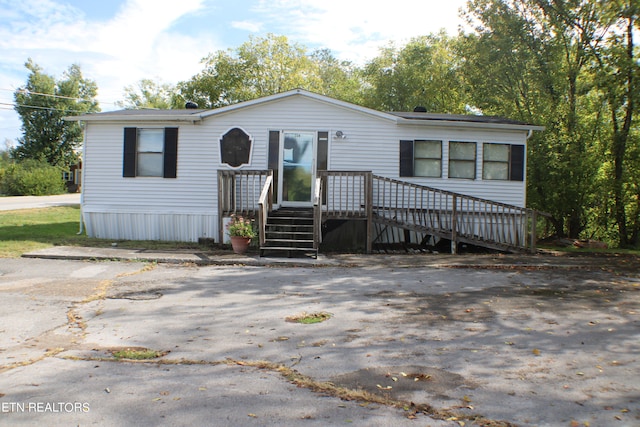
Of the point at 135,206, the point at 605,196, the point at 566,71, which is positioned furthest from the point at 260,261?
the point at 566,71

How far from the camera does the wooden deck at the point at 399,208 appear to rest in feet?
41.1

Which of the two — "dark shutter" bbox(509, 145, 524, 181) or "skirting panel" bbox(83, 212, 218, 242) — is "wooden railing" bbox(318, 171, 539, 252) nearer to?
"dark shutter" bbox(509, 145, 524, 181)

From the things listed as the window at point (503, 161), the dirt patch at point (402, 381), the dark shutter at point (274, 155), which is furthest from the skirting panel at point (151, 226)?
the dirt patch at point (402, 381)

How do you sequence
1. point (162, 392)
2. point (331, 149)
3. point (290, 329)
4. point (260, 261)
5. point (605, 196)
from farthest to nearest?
point (605, 196) → point (331, 149) → point (260, 261) → point (290, 329) → point (162, 392)

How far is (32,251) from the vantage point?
10672mm

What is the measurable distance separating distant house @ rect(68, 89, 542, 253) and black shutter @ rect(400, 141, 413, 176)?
3cm

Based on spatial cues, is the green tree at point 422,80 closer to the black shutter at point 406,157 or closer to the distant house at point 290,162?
the distant house at point 290,162

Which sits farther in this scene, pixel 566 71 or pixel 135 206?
pixel 566 71

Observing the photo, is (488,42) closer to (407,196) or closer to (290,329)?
(407,196)

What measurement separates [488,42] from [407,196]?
1018 centimetres

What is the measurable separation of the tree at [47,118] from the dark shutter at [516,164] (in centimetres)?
3953

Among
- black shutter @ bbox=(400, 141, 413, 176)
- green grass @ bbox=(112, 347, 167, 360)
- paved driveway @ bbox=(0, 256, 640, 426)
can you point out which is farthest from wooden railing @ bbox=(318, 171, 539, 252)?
green grass @ bbox=(112, 347, 167, 360)

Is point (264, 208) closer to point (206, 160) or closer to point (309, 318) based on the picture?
point (206, 160)

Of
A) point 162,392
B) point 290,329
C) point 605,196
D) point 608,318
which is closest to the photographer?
point 162,392
